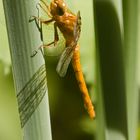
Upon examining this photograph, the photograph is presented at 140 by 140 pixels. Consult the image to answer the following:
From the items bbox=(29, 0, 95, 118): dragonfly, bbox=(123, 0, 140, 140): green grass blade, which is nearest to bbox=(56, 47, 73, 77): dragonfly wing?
bbox=(29, 0, 95, 118): dragonfly

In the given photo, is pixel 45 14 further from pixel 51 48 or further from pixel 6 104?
pixel 6 104

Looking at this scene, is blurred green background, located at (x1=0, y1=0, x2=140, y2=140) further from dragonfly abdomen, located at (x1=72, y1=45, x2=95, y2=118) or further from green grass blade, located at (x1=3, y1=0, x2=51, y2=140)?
green grass blade, located at (x1=3, y1=0, x2=51, y2=140)

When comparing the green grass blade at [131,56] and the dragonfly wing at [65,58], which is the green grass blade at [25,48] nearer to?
the dragonfly wing at [65,58]

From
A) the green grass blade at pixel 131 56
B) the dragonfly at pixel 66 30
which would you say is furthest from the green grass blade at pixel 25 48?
the green grass blade at pixel 131 56

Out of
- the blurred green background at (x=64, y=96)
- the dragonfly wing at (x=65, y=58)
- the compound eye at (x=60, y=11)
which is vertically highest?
the compound eye at (x=60, y=11)

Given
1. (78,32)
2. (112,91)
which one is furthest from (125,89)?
(78,32)

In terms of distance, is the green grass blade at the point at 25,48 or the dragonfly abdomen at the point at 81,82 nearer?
the green grass blade at the point at 25,48
